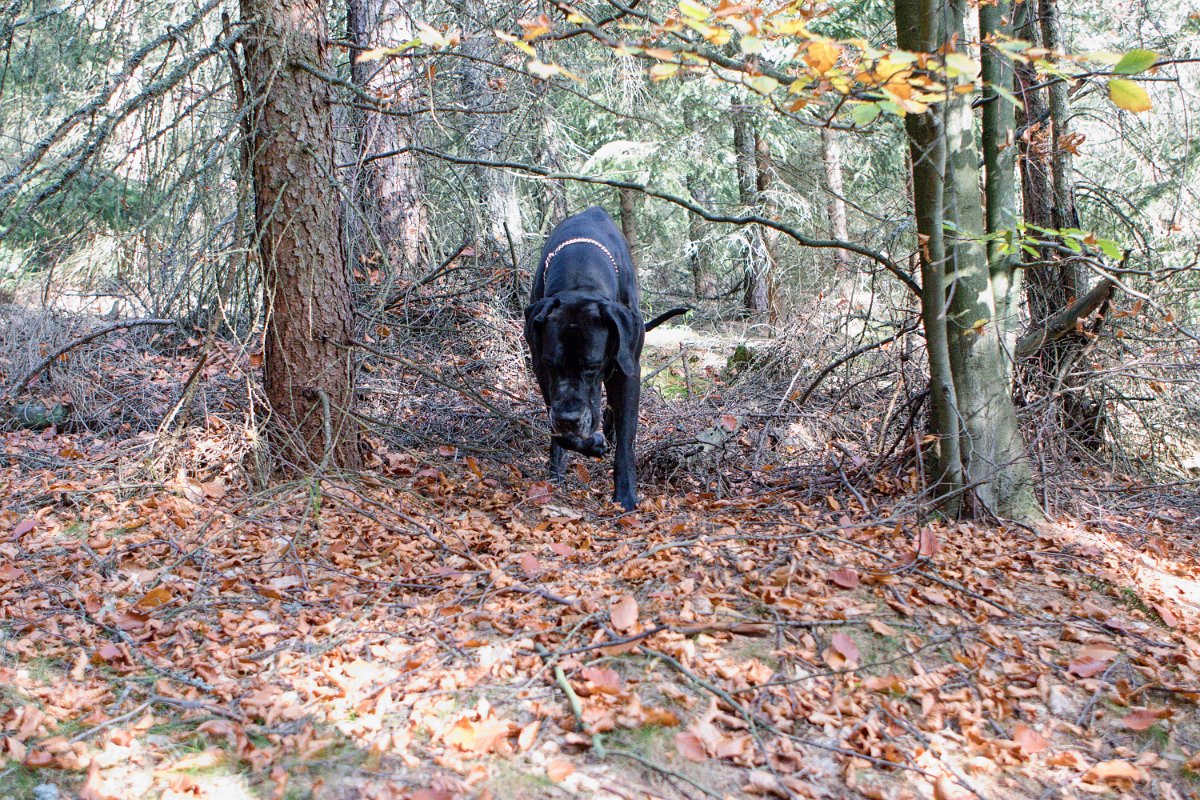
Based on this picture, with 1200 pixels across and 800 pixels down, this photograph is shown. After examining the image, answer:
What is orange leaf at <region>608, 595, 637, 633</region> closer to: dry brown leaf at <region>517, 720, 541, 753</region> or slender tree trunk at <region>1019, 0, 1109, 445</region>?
dry brown leaf at <region>517, 720, 541, 753</region>

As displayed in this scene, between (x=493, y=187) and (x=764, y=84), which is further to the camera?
(x=493, y=187)

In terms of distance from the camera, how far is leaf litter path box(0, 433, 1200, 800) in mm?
2617

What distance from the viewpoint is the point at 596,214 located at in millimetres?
7207

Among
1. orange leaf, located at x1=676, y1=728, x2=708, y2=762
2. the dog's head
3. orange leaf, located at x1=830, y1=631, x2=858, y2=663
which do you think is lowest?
orange leaf, located at x1=676, y1=728, x2=708, y2=762

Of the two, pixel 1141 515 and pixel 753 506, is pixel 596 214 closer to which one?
pixel 753 506

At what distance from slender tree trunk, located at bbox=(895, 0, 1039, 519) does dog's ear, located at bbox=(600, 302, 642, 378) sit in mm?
1930

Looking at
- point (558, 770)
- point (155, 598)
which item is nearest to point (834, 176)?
point (155, 598)

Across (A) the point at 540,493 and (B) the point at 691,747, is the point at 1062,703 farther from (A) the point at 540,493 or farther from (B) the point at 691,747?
(A) the point at 540,493

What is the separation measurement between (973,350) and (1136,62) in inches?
87.6

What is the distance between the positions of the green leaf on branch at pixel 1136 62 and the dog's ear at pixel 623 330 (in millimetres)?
3387

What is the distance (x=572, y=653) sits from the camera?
10.4ft

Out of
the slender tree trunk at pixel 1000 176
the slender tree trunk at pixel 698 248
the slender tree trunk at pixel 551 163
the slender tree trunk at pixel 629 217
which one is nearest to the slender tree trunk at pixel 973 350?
the slender tree trunk at pixel 1000 176

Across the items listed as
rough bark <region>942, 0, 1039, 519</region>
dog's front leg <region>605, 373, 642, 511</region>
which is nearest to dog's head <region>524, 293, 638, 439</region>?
dog's front leg <region>605, 373, 642, 511</region>

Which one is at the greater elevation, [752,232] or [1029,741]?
[752,232]
